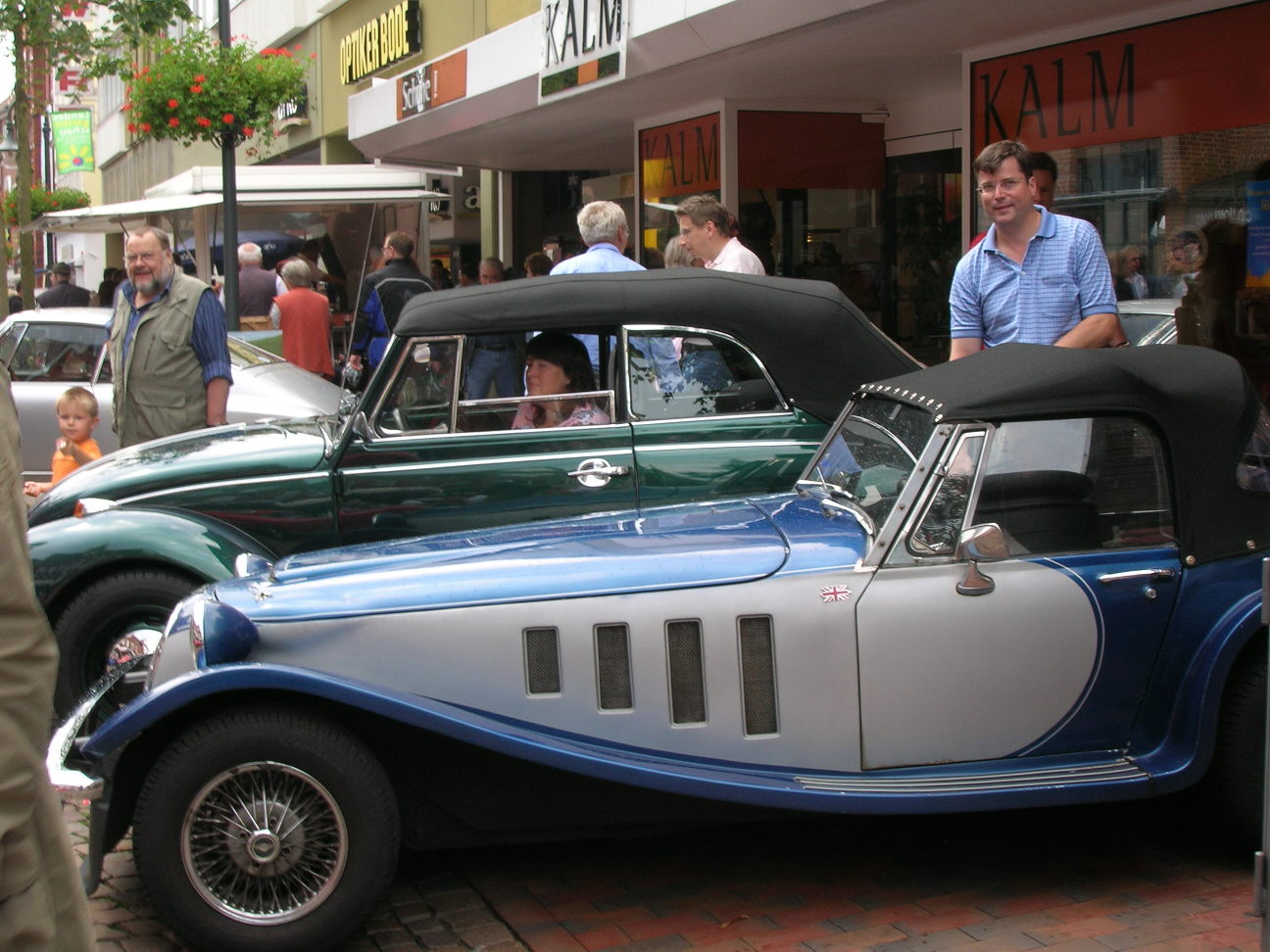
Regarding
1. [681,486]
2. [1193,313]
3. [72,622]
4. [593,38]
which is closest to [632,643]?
[681,486]

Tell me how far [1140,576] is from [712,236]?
12.6 ft

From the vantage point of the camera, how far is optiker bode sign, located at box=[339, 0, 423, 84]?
20.5 meters

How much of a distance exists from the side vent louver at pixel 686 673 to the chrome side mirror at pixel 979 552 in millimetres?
731

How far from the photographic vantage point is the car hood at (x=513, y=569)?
12.4 ft

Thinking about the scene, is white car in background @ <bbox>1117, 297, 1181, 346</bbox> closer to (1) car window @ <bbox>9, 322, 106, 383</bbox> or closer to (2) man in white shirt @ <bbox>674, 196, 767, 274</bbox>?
(2) man in white shirt @ <bbox>674, 196, 767, 274</bbox>

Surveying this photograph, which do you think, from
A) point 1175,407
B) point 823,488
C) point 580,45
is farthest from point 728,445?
point 580,45

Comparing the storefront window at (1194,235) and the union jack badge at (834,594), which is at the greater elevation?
the storefront window at (1194,235)

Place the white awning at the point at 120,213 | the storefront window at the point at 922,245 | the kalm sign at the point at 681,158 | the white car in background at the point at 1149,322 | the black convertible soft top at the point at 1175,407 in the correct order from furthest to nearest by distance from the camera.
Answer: the white awning at the point at 120,213 < the kalm sign at the point at 681,158 < the storefront window at the point at 922,245 < the white car in background at the point at 1149,322 < the black convertible soft top at the point at 1175,407

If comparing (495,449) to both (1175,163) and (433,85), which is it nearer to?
(1175,163)

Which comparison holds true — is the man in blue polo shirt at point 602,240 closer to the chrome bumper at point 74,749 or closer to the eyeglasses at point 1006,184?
the eyeglasses at point 1006,184

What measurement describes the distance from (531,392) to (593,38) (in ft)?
22.3

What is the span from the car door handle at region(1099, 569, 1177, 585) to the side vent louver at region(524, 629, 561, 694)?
1.51 m

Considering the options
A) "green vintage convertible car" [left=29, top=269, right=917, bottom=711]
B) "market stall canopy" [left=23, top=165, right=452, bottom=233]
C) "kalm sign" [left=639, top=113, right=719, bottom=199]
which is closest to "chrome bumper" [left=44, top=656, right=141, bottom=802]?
"green vintage convertible car" [left=29, top=269, right=917, bottom=711]

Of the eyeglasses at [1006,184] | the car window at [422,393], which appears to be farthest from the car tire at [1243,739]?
the car window at [422,393]
